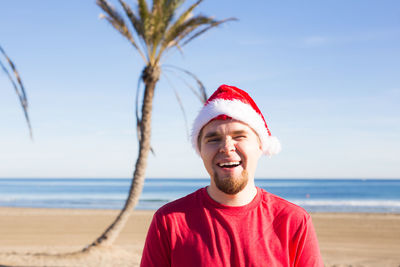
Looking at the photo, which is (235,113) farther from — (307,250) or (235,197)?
(307,250)

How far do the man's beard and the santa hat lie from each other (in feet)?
0.99

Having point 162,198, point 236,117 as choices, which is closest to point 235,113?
point 236,117

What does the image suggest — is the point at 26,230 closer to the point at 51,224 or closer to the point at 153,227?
the point at 51,224

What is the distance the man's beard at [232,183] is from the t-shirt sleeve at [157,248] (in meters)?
0.31

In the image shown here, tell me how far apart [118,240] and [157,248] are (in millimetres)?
13449

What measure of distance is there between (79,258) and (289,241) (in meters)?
9.27

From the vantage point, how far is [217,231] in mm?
1997

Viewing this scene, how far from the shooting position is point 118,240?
14.8 meters

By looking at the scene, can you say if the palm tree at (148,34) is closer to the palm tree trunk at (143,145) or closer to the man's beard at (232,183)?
the palm tree trunk at (143,145)

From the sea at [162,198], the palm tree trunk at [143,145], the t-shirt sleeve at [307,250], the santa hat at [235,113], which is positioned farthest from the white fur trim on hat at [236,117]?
the sea at [162,198]

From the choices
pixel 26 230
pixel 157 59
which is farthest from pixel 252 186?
pixel 26 230

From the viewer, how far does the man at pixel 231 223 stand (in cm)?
196

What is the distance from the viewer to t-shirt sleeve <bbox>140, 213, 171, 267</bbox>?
1995 millimetres

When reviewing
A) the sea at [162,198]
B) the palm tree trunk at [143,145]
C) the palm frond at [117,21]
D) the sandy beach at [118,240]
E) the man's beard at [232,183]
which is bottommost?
the sea at [162,198]
